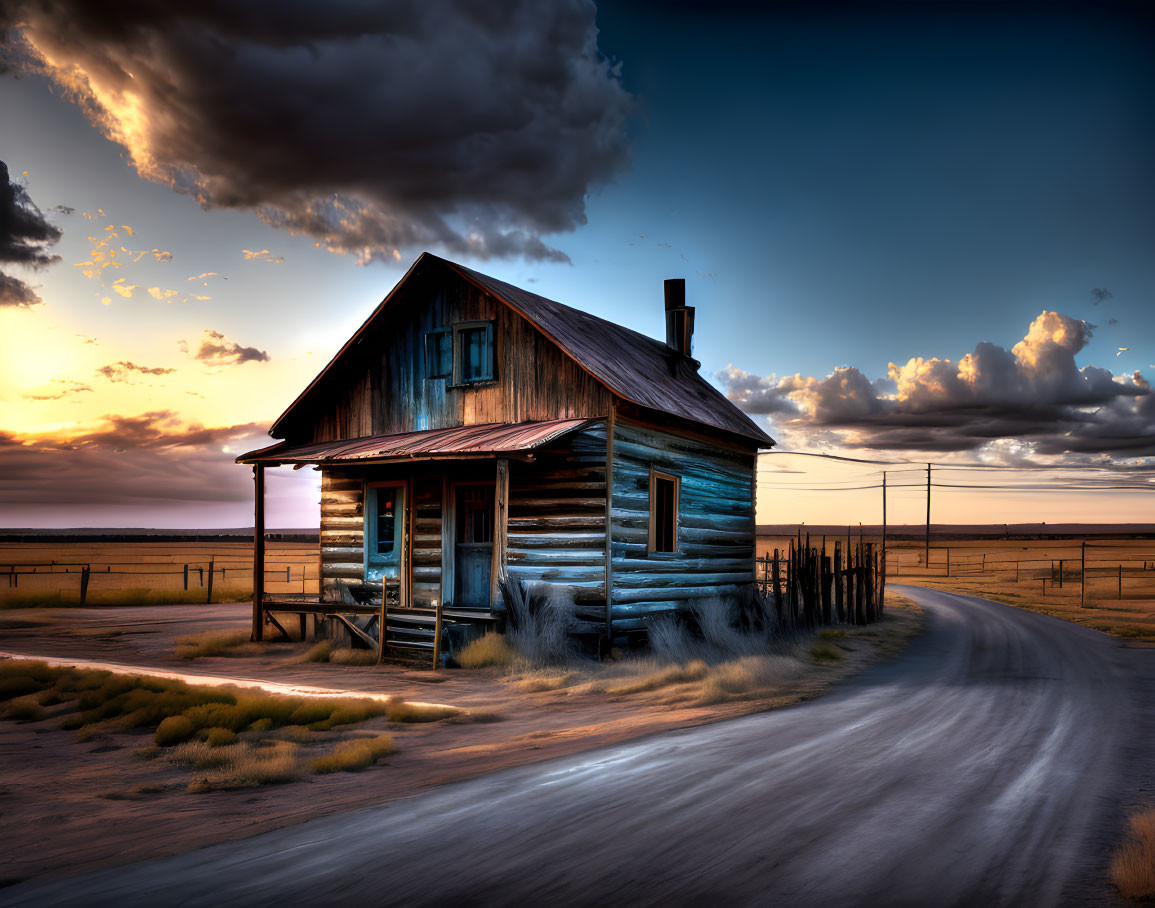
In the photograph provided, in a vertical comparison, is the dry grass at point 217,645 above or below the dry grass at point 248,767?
below

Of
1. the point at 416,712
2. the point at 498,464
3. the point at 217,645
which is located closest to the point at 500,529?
the point at 498,464

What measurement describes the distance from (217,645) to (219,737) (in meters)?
8.48

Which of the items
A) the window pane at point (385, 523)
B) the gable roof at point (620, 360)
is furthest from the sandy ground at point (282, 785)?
the gable roof at point (620, 360)

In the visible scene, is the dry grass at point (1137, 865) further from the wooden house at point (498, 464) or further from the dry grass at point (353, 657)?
the dry grass at point (353, 657)

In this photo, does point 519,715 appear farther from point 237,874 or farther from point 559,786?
point 237,874

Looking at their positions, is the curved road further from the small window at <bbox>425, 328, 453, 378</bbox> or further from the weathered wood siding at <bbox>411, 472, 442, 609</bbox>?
the small window at <bbox>425, 328, 453, 378</bbox>

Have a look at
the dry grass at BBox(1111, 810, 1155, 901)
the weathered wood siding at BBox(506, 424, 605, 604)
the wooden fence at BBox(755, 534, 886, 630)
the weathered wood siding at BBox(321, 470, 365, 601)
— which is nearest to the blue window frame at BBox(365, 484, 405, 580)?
the weathered wood siding at BBox(321, 470, 365, 601)

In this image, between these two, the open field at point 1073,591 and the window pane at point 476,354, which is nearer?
the window pane at point 476,354

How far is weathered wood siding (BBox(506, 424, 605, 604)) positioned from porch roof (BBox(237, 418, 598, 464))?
0.57 m

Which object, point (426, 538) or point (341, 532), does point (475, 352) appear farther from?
point (341, 532)

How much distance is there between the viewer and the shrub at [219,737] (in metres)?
8.27

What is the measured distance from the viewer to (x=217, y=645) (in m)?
16.1

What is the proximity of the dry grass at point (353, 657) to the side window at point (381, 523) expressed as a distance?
266 cm

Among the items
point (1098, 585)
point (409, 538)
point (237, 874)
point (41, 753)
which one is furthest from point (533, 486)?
point (1098, 585)
